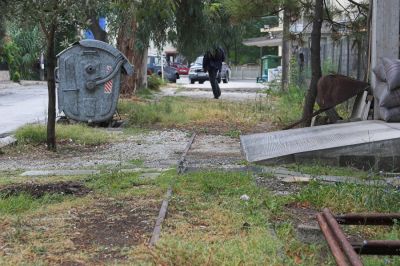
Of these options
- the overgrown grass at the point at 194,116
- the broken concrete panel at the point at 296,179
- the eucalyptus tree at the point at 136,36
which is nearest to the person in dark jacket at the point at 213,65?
the eucalyptus tree at the point at 136,36

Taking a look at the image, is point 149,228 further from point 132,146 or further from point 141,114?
point 141,114

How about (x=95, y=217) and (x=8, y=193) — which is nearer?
(x=95, y=217)

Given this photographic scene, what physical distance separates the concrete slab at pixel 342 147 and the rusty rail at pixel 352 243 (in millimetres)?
3164

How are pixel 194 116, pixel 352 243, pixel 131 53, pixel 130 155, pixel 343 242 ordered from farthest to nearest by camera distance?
pixel 131 53 → pixel 194 116 → pixel 130 155 → pixel 352 243 → pixel 343 242

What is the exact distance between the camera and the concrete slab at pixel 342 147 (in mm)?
7613

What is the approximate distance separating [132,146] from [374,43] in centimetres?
443

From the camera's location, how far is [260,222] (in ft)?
17.1

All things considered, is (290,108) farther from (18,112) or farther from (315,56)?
(18,112)

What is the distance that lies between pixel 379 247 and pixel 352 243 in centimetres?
26

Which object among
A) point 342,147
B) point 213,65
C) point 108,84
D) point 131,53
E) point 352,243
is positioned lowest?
point 352,243

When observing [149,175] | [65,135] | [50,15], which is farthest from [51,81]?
[149,175]

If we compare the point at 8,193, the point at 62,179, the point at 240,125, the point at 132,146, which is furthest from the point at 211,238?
the point at 240,125

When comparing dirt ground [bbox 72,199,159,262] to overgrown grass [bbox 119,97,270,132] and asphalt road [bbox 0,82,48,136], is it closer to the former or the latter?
overgrown grass [bbox 119,97,270,132]

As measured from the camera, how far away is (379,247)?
150 inches
